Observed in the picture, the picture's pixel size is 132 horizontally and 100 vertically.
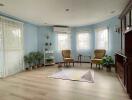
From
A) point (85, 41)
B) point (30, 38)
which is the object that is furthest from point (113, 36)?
point (30, 38)

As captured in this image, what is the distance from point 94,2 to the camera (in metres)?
3.46

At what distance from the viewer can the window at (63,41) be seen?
749cm

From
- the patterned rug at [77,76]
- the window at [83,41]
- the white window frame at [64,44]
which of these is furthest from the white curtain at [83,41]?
the patterned rug at [77,76]

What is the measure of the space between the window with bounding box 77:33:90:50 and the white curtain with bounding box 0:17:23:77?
361 cm

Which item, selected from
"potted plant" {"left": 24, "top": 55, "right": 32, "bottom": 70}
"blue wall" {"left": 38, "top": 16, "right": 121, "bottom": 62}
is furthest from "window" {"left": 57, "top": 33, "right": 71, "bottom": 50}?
"potted plant" {"left": 24, "top": 55, "right": 32, "bottom": 70}

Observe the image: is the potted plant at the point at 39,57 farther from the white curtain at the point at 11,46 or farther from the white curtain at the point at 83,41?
the white curtain at the point at 83,41

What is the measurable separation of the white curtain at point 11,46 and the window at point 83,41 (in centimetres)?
361

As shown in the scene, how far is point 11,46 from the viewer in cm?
477

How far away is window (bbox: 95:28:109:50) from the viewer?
6.31 meters

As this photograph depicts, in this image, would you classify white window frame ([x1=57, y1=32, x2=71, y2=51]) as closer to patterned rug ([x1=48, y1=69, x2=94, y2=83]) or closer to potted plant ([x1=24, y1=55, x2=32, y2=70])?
potted plant ([x1=24, y1=55, x2=32, y2=70])

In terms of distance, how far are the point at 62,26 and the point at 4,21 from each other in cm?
354

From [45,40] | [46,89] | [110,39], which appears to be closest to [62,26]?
[45,40]

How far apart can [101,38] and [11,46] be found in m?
4.52

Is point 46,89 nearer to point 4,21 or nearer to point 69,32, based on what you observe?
point 4,21
